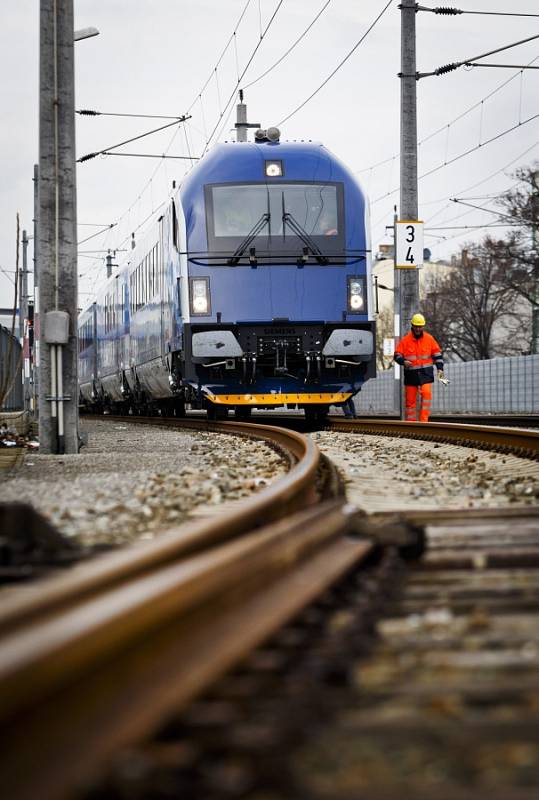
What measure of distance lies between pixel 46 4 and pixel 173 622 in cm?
1176

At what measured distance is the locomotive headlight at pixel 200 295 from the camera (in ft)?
51.6

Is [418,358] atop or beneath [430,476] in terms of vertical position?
atop

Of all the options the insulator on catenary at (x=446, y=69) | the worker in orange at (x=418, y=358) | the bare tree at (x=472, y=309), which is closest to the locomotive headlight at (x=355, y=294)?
the worker in orange at (x=418, y=358)

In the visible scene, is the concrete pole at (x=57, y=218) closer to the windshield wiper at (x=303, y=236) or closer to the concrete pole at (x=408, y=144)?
the windshield wiper at (x=303, y=236)

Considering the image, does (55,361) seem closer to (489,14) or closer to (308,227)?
(308,227)

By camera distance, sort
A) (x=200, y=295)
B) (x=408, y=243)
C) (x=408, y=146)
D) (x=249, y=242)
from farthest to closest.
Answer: (x=408, y=146) → (x=408, y=243) → (x=249, y=242) → (x=200, y=295)

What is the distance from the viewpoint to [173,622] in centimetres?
249

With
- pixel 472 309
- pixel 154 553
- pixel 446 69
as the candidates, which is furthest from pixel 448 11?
pixel 472 309

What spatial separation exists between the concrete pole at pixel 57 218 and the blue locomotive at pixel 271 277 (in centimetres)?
290

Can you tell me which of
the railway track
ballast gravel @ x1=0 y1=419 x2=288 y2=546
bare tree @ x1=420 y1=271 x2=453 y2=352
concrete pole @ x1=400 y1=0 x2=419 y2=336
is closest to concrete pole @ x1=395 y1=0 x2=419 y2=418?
concrete pole @ x1=400 y1=0 x2=419 y2=336

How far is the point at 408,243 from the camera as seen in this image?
67.7ft

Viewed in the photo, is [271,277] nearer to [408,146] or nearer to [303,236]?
[303,236]

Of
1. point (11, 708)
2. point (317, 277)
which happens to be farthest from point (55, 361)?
point (11, 708)

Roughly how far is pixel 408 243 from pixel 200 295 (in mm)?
6003
